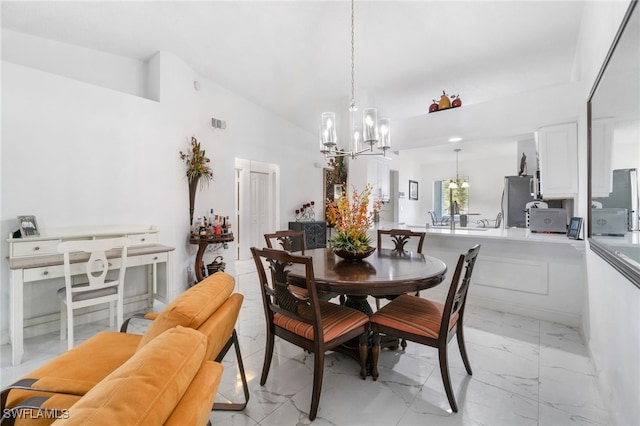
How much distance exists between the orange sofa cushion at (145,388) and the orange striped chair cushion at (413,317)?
132cm

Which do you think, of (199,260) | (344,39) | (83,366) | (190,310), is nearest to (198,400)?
(190,310)

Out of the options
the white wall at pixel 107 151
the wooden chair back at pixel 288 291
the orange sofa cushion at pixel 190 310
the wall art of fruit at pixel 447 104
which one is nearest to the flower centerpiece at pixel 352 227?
the wooden chair back at pixel 288 291

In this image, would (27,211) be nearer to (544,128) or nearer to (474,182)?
(544,128)

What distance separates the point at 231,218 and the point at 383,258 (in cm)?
316

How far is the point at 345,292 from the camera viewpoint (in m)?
1.70

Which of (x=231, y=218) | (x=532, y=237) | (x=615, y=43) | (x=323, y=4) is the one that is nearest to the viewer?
(x=615, y=43)

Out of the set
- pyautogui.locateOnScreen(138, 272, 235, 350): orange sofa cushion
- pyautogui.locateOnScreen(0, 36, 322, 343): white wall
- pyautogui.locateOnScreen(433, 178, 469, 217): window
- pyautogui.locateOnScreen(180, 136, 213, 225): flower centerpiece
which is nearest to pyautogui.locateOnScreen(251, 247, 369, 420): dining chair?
pyautogui.locateOnScreen(138, 272, 235, 350): orange sofa cushion

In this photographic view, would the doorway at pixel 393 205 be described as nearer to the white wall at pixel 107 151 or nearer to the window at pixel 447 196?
the window at pixel 447 196

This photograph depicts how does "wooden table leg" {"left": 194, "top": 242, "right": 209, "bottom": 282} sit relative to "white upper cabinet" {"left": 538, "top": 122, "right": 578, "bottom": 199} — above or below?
below

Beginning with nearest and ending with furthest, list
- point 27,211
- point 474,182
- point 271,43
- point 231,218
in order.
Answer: point 27,211, point 271,43, point 231,218, point 474,182

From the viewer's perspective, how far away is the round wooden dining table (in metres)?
1.68

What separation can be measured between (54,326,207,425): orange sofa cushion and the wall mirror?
157 centimetres

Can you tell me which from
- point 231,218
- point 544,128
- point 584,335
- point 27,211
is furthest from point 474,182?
point 27,211

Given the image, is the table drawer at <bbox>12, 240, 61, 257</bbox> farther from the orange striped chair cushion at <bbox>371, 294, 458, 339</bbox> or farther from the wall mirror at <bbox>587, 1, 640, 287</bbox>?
the wall mirror at <bbox>587, 1, 640, 287</bbox>
